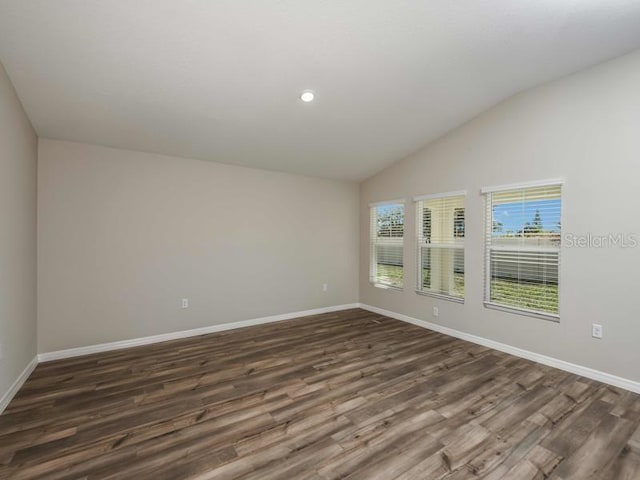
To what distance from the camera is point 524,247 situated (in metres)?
3.38

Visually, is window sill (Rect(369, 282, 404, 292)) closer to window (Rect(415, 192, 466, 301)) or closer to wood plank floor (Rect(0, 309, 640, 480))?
window (Rect(415, 192, 466, 301))

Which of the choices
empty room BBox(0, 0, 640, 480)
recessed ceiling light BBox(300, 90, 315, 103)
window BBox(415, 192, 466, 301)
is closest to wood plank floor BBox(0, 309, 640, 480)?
empty room BBox(0, 0, 640, 480)

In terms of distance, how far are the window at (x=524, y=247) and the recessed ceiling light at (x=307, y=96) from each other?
2361 millimetres

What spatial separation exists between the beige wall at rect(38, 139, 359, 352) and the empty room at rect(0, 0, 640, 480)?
3cm

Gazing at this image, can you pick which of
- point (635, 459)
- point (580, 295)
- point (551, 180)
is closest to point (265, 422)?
point (635, 459)

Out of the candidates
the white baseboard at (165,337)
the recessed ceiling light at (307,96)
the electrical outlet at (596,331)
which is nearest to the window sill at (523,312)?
the electrical outlet at (596,331)

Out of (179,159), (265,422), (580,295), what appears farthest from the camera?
(179,159)

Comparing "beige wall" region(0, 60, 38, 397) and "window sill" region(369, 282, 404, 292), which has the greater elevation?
"beige wall" region(0, 60, 38, 397)

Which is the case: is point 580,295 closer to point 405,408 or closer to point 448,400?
point 448,400

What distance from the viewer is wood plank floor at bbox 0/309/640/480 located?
1.72 metres

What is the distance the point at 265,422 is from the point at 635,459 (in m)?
2.32

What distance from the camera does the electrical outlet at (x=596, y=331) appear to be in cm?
280

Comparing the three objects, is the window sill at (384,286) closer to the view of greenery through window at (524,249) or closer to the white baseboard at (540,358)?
the white baseboard at (540,358)

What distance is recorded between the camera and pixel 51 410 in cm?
229
